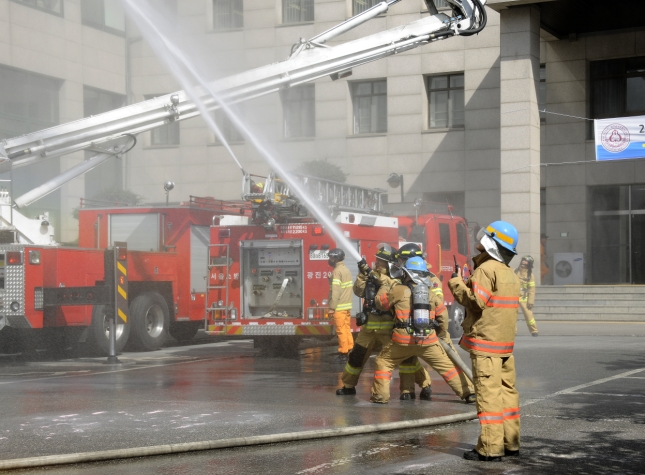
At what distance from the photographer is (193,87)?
14250 millimetres

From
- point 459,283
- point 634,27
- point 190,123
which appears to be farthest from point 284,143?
point 459,283

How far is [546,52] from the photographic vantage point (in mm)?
29125

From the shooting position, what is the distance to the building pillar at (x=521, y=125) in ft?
81.6

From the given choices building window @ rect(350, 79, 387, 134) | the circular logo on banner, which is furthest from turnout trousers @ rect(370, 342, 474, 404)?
building window @ rect(350, 79, 387, 134)

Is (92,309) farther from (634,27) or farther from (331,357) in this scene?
(634,27)

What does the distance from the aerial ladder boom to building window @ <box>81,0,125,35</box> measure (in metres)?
13.7

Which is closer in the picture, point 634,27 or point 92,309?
point 92,309

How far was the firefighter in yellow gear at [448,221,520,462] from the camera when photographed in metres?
6.93

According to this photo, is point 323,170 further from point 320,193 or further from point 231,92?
point 231,92

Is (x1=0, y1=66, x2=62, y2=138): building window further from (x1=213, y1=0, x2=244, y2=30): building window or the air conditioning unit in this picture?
the air conditioning unit

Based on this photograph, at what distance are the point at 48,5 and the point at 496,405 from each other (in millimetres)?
24118

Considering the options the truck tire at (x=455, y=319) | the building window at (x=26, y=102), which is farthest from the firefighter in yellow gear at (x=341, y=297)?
the building window at (x=26, y=102)

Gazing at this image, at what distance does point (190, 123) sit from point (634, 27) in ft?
41.4

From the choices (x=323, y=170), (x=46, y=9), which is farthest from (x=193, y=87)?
(x=46, y=9)
